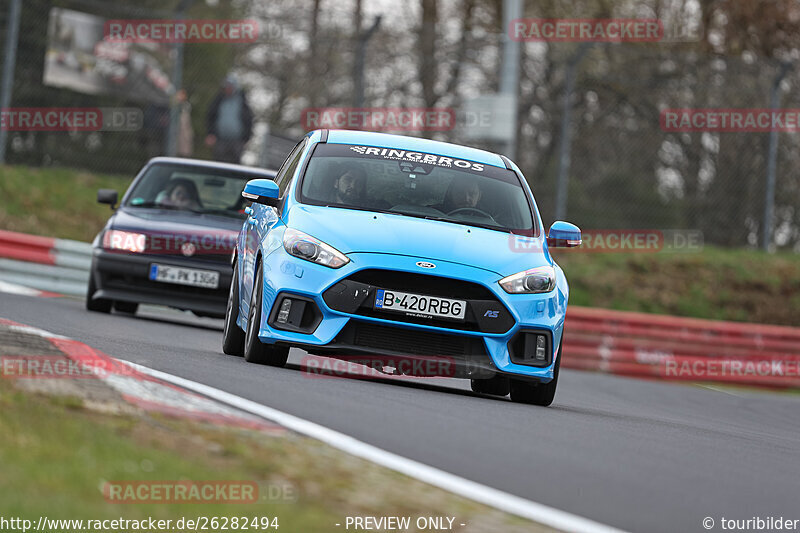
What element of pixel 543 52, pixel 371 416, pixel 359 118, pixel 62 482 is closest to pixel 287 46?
pixel 359 118

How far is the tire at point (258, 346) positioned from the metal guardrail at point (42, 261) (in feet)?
28.1

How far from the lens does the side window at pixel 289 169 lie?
9.91 meters

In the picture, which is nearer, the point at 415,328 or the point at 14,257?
the point at 415,328

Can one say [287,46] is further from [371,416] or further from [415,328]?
[371,416]

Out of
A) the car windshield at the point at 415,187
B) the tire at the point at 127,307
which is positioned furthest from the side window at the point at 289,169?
the tire at the point at 127,307

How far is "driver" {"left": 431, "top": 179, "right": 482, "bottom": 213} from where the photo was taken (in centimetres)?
948

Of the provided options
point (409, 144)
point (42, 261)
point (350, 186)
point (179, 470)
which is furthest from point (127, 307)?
point (179, 470)

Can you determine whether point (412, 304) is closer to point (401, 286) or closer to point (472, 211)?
point (401, 286)

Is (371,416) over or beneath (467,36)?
beneath

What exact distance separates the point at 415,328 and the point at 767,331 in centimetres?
999

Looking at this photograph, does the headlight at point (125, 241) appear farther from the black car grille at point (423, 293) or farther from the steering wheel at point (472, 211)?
the black car grille at point (423, 293)

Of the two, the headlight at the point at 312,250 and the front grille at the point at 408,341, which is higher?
the headlight at the point at 312,250

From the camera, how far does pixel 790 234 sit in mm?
22094

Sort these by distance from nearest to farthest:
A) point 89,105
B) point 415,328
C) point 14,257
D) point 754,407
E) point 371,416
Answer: point 371,416 < point 415,328 < point 754,407 < point 14,257 < point 89,105
